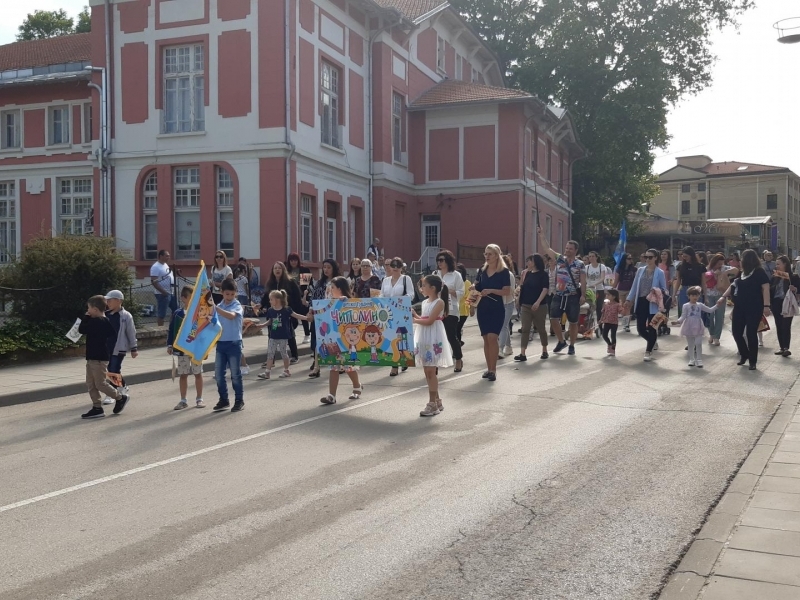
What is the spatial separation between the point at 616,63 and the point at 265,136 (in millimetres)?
24780

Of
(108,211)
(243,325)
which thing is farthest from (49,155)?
(243,325)

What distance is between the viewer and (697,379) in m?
12.4

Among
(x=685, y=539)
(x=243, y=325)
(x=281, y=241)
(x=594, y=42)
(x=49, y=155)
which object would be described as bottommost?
(x=685, y=539)

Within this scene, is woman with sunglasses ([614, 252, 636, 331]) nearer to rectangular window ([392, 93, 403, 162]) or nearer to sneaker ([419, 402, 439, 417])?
sneaker ([419, 402, 439, 417])

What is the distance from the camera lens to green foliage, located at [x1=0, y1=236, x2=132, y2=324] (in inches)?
631

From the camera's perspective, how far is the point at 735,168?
10500 cm

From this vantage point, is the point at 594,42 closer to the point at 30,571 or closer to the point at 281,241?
the point at 281,241

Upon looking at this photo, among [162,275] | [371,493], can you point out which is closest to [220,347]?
[371,493]

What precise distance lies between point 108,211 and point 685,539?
24414mm

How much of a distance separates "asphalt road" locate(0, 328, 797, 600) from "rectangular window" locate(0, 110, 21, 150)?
78.5 feet

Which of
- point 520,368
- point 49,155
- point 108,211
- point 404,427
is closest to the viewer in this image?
point 404,427

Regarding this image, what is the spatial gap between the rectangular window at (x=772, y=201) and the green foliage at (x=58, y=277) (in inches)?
3768

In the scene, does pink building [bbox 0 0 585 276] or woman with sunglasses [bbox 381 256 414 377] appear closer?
woman with sunglasses [bbox 381 256 414 377]

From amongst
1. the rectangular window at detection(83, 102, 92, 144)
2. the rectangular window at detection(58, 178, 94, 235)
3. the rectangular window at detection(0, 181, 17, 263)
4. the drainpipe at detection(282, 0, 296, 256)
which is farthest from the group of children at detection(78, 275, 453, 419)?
the rectangular window at detection(0, 181, 17, 263)
